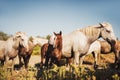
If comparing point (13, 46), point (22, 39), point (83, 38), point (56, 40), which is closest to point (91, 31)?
point (83, 38)

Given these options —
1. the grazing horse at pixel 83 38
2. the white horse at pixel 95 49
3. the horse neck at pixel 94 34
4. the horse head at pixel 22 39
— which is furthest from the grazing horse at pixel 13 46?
the white horse at pixel 95 49

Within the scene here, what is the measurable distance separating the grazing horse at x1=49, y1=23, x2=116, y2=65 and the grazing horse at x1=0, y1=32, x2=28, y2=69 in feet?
7.83

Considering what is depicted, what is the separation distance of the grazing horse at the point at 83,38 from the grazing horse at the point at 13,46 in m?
2.39

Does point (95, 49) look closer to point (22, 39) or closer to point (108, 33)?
point (22, 39)

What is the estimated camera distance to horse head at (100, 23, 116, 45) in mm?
11581

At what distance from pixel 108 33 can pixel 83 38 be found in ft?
3.45

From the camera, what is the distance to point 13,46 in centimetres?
1343

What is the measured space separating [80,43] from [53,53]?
47.3 inches

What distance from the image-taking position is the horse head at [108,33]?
11581 mm

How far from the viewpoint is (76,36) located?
11.8 metres

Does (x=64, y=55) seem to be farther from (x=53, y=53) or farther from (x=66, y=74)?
(x=66, y=74)

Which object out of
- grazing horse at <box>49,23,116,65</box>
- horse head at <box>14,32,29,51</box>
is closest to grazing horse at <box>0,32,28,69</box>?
horse head at <box>14,32,29,51</box>

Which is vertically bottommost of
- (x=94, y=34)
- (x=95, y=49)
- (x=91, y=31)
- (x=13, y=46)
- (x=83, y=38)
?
(x=95, y=49)

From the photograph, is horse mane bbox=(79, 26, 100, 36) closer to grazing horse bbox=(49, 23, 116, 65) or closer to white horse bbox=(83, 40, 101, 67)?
grazing horse bbox=(49, 23, 116, 65)
